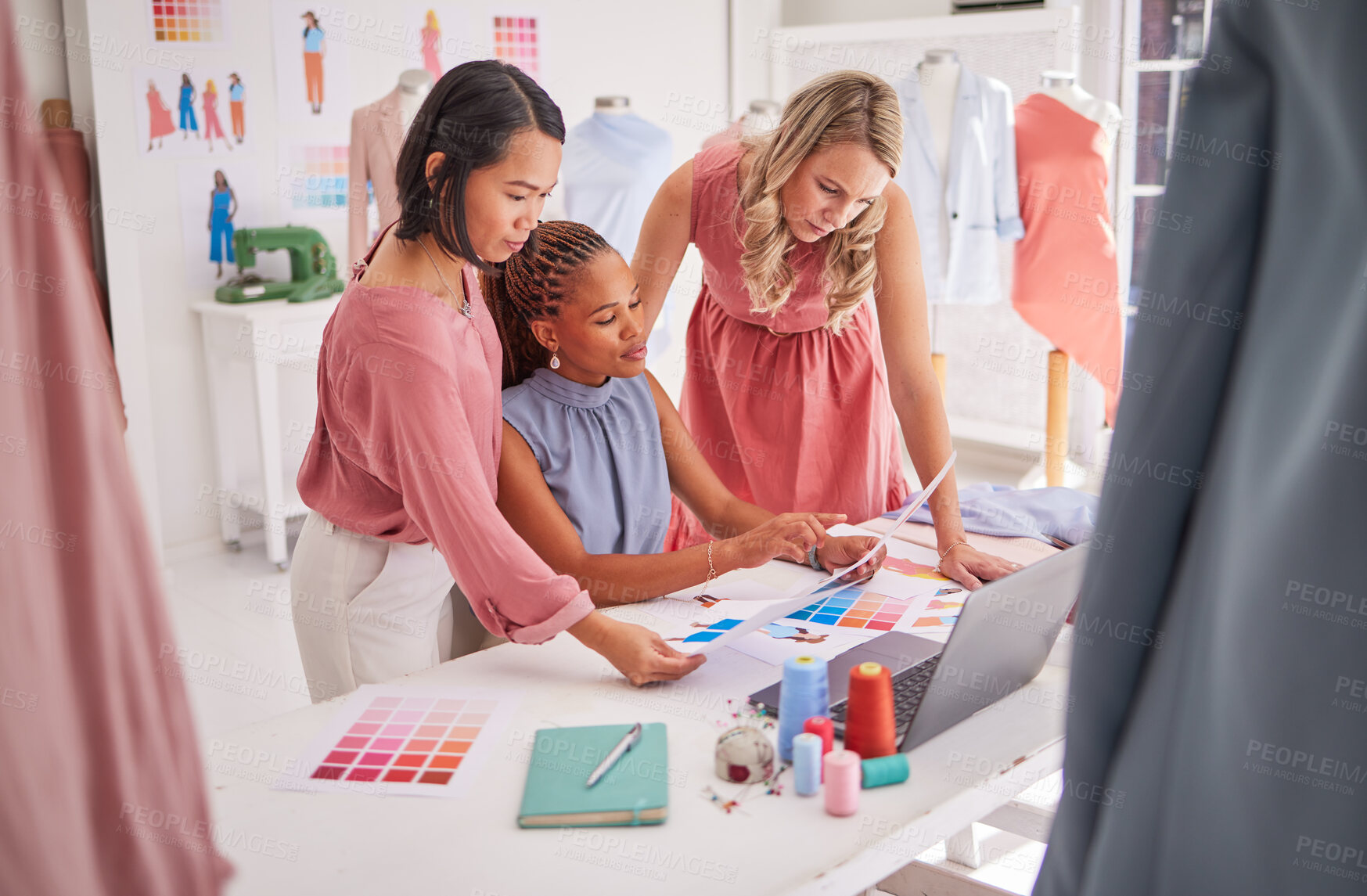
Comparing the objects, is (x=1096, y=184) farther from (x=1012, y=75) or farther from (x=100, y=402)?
(x=100, y=402)

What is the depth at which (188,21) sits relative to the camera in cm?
384

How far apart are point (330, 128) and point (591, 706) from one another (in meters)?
3.55

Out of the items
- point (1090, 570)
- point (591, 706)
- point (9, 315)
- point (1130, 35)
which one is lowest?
point (591, 706)

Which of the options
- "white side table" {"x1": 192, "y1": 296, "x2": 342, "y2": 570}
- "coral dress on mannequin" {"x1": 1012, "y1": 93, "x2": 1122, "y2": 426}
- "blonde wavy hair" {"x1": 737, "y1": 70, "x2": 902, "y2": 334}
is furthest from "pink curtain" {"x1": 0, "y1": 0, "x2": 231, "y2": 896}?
"coral dress on mannequin" {"x1": 1012, "y1": 93, "x2": 1122, "y2": 426}

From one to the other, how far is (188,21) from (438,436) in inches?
128

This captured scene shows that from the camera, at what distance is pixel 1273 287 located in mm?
488

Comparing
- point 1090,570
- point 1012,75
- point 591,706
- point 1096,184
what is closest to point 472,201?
point 591,706

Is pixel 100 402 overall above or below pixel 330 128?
below

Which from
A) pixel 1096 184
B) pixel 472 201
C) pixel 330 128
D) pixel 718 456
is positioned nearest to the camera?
pixel 472 201

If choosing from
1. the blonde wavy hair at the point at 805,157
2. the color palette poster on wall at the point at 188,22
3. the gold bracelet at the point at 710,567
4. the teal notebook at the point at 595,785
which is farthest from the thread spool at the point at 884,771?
the color palette poster on wall at the point at 188,22

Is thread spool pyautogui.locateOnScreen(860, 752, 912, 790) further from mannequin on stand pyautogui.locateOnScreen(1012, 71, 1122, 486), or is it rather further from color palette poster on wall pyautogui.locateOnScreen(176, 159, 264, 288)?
color palette poster on wall pyautogui.locateOnScreen(176, 159, 264, 288)

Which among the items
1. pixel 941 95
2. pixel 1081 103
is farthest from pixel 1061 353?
pixel 941 95

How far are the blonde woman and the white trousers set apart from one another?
0.64 metres

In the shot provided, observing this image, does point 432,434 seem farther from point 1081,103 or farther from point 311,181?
point 1081,103
